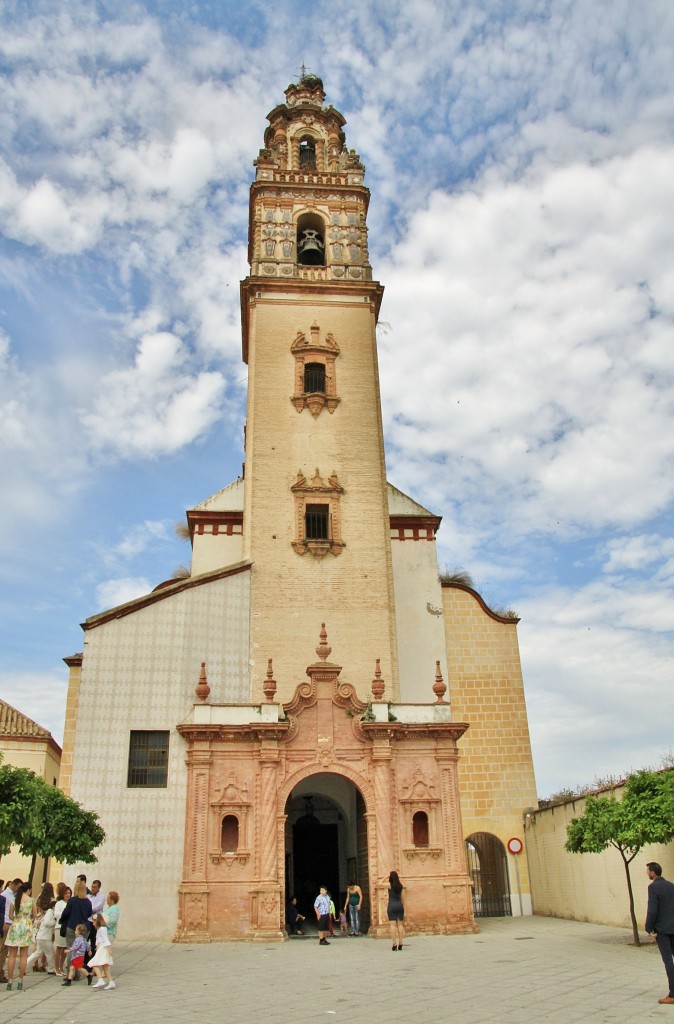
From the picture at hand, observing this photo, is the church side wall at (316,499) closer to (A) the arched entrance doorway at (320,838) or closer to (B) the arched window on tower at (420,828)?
(A) the arched entrance doorway at (320,838)

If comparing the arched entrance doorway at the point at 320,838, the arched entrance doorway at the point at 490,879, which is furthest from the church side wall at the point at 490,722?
the arched entrance doorway at the point at 320,838

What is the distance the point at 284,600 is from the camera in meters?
25.8

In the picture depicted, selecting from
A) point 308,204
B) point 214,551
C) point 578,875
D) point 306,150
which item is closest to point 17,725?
point 214,551

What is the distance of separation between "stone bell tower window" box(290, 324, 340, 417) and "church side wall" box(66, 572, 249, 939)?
6.83m

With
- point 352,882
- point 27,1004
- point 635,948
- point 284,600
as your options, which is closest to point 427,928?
point 352,882

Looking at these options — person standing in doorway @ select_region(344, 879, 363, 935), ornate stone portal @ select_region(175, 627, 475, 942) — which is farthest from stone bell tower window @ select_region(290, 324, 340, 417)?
person standing in doorway @ select_region(344, 879, 363, 935)

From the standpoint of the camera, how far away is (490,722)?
95.9 feet

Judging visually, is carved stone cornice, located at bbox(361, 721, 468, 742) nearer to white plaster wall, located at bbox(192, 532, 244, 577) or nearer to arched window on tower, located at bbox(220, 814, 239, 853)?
arched window on tower, located at bbox(220, 814, 239, 853)

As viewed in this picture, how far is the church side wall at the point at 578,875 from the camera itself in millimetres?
19047

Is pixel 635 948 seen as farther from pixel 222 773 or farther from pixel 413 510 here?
pixel 413 510

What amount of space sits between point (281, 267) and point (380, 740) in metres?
18.3

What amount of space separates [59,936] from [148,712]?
→ 881cm

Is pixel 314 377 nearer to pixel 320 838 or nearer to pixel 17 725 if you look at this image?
pixel 320 838

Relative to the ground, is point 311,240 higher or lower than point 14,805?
higher
